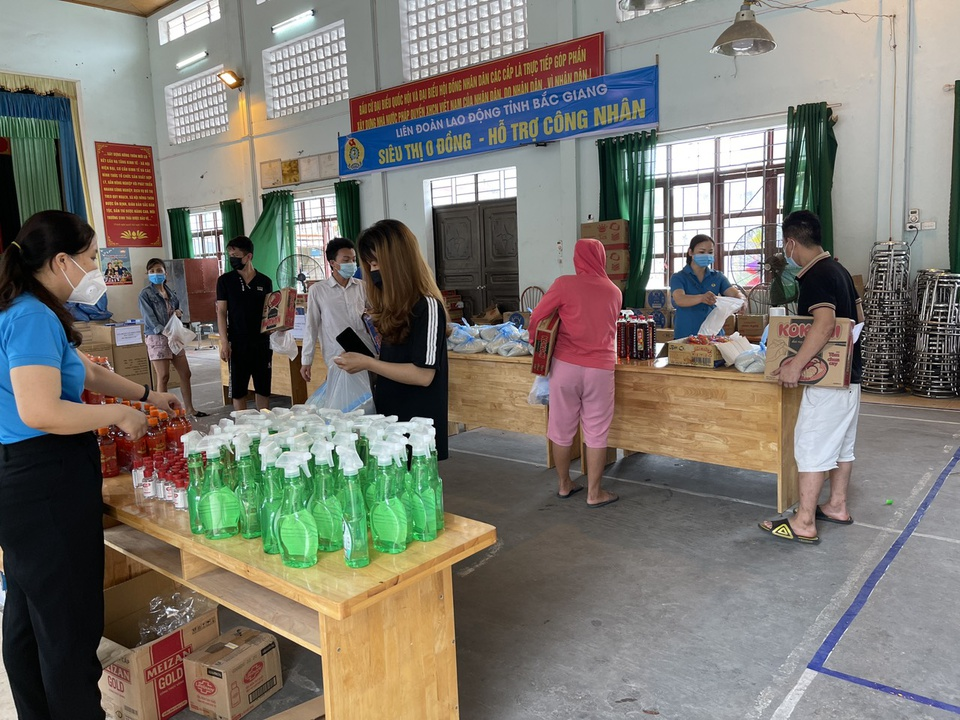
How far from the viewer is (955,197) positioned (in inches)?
229

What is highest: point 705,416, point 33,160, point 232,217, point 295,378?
point 33,160

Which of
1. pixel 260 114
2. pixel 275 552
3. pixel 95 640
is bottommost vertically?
pixel 95 640

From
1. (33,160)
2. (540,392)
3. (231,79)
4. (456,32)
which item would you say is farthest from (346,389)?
(33,160)

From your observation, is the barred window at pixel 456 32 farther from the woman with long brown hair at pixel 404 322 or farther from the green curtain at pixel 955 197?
the woman with long brown hair at pixel 404 322

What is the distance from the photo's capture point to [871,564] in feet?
9.32

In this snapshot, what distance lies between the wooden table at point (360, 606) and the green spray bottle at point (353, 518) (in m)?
0.03

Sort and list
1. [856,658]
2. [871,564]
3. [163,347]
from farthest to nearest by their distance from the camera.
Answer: [163,347], [871,564], [856,658]

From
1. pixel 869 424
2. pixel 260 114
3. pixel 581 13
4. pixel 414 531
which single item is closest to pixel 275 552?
pixel 414 531

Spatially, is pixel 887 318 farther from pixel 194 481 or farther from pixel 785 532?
pixel 194 481

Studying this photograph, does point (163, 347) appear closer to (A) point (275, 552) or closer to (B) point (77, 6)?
(A) point (275, 552)

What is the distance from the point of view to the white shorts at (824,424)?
9.75 ft

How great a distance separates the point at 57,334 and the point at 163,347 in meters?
4.91

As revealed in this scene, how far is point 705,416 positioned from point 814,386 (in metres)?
0.65

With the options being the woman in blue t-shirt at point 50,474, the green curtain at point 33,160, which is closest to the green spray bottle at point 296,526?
the woman in blue t-shirt at point 50,474
